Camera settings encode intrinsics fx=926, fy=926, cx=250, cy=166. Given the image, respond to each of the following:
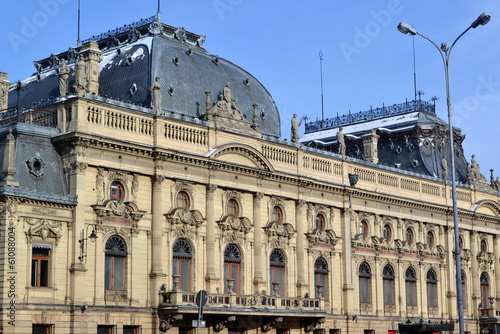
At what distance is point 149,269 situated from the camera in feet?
170

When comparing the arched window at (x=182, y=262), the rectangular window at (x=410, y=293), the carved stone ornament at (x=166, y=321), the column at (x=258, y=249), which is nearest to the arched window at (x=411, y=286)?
the rectangular window at (x=410, y=293)

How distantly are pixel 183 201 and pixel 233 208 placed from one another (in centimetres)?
434

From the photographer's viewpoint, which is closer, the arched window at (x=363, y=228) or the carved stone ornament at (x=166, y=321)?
the carved stone ornament at (x=166, y=321)

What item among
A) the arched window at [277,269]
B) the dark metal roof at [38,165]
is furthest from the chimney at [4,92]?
the arched window at [277,269]

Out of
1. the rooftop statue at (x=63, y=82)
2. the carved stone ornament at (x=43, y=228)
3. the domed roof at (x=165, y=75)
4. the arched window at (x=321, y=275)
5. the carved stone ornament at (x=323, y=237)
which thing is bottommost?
the arched window at (x=321, y=275)

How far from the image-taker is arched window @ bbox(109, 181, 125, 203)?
50.6 m

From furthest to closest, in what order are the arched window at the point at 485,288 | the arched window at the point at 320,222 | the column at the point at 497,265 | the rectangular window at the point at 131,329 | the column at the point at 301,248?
the column at the point at 497,265 < the arched window at the point at 485,288 < the arched window at the point at 320,222 < the column at the point at 301,248 < the rectangular window at the point at 131,329

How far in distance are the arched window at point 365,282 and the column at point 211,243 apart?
1531cm

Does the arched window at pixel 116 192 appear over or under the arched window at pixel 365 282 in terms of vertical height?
over

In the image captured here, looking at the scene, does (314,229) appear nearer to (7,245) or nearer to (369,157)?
(369,157)

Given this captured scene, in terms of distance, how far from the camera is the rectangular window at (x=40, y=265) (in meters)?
46.4

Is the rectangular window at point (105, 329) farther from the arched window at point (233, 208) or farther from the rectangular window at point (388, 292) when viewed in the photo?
the rectangular window at point (388, 292)

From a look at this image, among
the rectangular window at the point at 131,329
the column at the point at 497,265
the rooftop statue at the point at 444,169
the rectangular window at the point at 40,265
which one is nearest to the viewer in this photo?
the rectangular window at the point at 40,265

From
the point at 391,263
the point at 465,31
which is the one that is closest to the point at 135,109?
the point at 465,31
